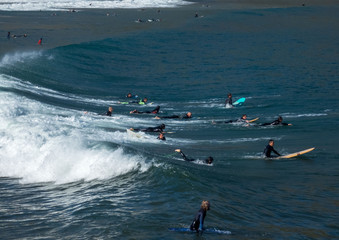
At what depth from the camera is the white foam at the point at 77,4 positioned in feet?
355

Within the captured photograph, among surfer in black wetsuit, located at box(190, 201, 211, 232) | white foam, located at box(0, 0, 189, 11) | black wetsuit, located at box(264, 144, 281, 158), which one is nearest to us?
surfer in black wetsuit, located at box(190, 201, 211, 232)

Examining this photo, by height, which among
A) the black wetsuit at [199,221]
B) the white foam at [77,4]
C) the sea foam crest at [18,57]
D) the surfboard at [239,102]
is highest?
the white foam at [77,4]

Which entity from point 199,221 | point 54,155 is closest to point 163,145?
point 54,155

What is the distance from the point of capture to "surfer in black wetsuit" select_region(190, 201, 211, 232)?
12133mm

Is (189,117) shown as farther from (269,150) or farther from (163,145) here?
(269,150)

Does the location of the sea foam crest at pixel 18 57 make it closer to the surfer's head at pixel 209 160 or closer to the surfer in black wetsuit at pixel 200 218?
the surfer's head at pixel 209 160

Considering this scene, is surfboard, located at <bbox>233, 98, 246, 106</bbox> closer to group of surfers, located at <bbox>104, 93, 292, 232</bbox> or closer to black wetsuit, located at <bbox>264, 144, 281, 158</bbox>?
group of surfers, located at <bbox>104, 93, 292, 232</bbox>

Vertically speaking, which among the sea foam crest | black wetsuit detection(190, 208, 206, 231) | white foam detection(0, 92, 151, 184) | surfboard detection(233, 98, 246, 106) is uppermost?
the sea foam crest

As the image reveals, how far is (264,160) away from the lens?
70.0 ft

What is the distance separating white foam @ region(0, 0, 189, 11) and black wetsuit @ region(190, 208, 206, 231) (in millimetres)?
98752

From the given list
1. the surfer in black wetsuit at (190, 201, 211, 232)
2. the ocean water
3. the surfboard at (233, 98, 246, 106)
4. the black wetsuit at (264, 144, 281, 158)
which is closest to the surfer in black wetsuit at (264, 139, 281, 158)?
the black wetsuit at (264, 144, 281, 158)

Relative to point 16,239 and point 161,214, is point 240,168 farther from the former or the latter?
point 16,239

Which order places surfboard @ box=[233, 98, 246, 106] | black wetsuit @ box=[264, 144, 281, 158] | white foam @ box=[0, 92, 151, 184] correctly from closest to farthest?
1. white foam @ box=[0, 92, 151, 184]
2. black wetsuit @ box=[264, 144, 281, 158]
3. surfboard @ box=[233, 98, 246, 106]

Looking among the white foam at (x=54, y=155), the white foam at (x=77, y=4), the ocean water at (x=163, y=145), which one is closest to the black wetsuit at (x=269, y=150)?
the ocean water at (x=163, y=145)
